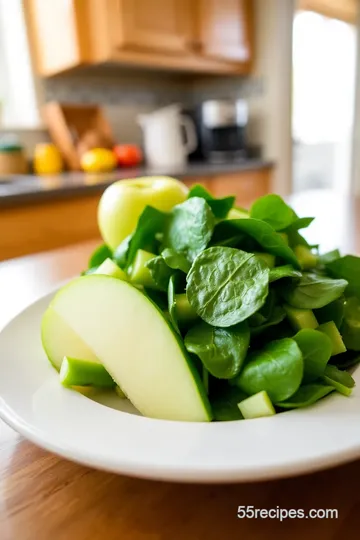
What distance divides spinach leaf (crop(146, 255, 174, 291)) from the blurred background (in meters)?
→ 1.12

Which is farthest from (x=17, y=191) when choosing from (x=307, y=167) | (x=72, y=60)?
(x=307, y=167)

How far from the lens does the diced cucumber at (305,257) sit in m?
0.46

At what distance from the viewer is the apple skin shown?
0.63m

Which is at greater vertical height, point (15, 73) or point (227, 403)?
point (15, 73)

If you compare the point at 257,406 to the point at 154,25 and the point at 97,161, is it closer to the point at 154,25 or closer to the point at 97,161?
the point at 97,161

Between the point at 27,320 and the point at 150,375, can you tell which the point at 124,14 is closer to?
the point at 27,320

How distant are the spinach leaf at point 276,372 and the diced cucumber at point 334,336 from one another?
61mm

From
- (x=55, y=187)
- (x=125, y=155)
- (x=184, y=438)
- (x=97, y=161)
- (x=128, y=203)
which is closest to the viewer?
(x=184, y=438)

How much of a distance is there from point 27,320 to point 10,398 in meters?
0.18

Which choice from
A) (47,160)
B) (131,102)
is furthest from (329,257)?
(131,102)

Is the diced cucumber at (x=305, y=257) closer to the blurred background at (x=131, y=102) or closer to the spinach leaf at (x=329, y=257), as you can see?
the spinach leaf at (x=329, y=257)

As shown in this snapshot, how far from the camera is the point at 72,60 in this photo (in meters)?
1.97

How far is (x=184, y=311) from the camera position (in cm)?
38

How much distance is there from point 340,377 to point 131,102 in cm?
245
